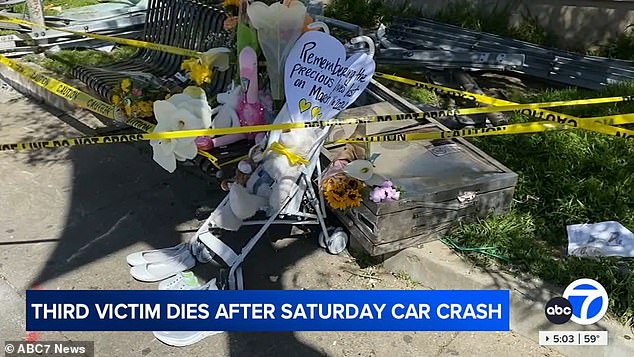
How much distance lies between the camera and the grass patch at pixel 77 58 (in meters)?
6.63

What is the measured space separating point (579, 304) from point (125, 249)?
8.55 ft

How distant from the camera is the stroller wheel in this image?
388 centimetres

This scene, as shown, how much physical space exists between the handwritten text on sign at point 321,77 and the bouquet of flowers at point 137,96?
5.53 feet

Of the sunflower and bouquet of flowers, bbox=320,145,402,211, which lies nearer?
bouquet of flowers, bbox=320,145,402,211

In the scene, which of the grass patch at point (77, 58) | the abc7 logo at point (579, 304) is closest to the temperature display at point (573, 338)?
the abc7 logo at point (579, 304)

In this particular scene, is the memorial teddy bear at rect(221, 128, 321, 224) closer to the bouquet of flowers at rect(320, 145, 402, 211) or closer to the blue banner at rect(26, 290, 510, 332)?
the bouquet of flowers at rect(320, 145, 402, 211)

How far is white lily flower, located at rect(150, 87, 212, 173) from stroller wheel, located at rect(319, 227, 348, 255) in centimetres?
94

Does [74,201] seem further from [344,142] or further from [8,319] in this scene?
[344,142]

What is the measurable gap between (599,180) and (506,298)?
53.5 inches

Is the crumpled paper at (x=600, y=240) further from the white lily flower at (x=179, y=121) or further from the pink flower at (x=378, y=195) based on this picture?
the white lily flower at (x=179, y=121)

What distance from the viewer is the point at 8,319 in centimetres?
347

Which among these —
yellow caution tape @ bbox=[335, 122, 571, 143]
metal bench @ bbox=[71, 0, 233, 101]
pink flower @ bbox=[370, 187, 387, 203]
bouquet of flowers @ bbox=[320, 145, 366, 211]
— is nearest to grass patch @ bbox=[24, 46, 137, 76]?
metal bench @ bbox=[71, 0, 233, 101]

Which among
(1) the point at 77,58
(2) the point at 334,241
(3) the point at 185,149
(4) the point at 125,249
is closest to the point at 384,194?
(2) the point at 334,241

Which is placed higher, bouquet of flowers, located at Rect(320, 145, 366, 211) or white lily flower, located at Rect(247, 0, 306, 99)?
white lily flower, located at Rect(247, 0, 306, 99)
